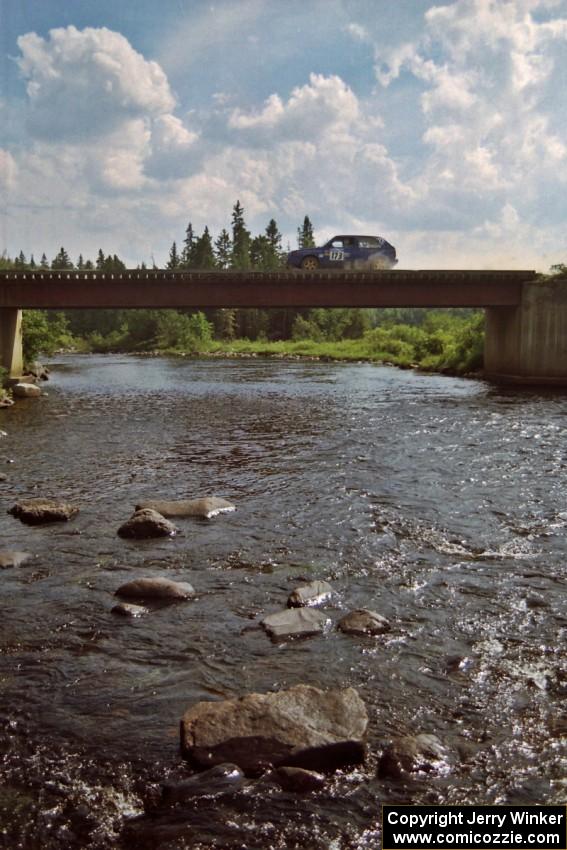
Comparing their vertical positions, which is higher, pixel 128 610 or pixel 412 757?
pixel 128 610

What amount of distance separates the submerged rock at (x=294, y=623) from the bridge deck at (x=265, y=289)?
4113 cm

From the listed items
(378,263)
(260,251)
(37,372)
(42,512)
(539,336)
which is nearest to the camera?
(42,512)

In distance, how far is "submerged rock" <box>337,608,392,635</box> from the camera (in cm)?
952

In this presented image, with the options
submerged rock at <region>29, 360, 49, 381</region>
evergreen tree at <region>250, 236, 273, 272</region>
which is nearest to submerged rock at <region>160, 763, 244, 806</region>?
submerged rock at <region>29, 360, 49, 381</region>

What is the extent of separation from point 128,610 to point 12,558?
332 centimetres

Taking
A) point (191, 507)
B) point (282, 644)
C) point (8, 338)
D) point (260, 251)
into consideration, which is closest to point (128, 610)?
point (282, 644)

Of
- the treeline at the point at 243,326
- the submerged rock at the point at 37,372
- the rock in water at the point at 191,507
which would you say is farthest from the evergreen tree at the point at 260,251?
the rock in water at the point at 191,507

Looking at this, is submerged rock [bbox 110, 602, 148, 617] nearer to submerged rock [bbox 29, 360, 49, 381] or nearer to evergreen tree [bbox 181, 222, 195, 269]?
submerged rock [bbox 29, 360, 49, 381]

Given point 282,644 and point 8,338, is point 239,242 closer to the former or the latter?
point 8,338

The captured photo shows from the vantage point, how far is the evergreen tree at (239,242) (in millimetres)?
144625

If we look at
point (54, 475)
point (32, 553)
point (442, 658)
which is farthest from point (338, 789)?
point (54, 475)

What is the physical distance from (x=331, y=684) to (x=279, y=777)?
71.0 inches

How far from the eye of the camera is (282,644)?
9.26 meters

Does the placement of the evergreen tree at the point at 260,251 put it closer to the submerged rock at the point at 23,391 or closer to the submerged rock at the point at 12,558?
the submerged rock at the point at 23,391
